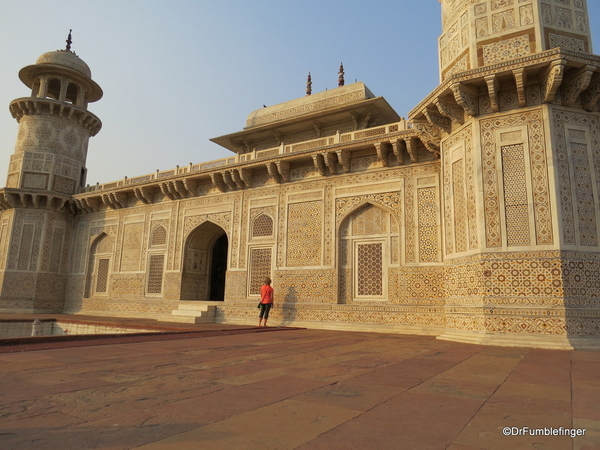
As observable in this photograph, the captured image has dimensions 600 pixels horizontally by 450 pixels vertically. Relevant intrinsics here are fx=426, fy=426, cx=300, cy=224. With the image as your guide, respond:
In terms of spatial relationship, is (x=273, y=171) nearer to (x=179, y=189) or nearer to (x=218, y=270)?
(x=179, y=189)

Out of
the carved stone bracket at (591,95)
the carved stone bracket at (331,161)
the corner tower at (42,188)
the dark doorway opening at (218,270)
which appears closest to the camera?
the carved stone bracket at (591,95)

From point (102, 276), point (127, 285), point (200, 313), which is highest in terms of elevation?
point (102, 276)

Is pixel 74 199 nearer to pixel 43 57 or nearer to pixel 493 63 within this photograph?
pixel 43 57

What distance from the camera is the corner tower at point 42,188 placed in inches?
611

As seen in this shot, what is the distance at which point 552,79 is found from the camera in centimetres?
691

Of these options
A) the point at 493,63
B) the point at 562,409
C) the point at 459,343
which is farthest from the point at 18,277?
the point at 562,409

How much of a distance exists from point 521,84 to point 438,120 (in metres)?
1.67

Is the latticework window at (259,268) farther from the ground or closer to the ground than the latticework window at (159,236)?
closer to the ground

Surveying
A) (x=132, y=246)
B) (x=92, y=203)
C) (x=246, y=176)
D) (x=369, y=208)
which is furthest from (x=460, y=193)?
(x=92, y=203)

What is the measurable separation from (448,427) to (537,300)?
5.32 meters

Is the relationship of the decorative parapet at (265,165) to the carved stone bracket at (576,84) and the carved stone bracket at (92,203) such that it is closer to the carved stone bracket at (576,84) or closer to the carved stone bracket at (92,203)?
the carved stone bracket at (92,203)

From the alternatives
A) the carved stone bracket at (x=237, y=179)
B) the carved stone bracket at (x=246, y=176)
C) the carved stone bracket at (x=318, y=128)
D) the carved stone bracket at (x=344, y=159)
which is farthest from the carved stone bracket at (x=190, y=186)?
the carved stone bracket at (x=344, y=159)

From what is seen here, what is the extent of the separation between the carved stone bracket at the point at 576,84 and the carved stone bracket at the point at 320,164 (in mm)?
5540

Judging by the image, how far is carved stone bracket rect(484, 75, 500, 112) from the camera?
23.8ft
